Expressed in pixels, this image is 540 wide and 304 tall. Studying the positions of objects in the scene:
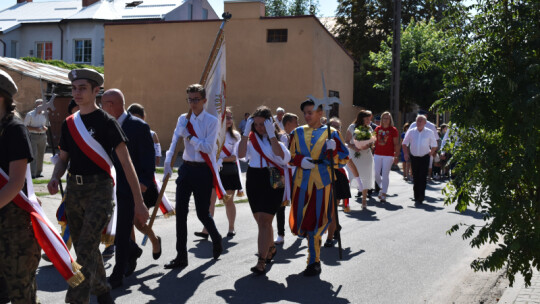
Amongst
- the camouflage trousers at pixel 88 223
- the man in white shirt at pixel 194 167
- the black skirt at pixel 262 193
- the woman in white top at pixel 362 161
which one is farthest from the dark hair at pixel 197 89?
the woman in white top at pixel 362 161

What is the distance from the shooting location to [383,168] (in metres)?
13.8

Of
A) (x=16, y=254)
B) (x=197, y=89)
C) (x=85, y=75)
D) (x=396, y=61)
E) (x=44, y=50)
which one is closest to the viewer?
(x=16, y=254)

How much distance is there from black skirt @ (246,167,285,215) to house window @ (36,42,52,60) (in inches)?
1618

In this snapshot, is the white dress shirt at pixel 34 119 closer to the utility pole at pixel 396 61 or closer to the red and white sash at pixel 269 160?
the red and white sash at pixel 269 160

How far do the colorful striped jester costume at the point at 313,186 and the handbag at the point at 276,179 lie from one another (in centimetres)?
15

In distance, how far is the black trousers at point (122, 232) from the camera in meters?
6.15

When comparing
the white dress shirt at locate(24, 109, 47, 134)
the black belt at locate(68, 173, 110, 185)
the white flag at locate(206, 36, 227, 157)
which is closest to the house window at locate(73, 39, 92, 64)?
the white dress shirt at locate(24, 109, 47, 134)

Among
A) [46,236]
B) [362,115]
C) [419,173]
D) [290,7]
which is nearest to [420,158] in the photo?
[419,173]

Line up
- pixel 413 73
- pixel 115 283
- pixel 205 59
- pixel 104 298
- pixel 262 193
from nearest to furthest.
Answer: pixel 104 298 → pixel 115 283 → pixel 262 193 → pixel 205 59 → pixel 413 73

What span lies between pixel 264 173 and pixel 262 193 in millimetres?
247

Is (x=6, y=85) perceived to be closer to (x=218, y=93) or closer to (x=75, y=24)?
(x=218, y=93)

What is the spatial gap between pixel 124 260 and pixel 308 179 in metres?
2.12

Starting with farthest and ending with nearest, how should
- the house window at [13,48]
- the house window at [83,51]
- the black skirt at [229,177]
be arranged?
1. the house window at [13,48]
2. the house window at [83,51]
3. the black skirt at [229,177]

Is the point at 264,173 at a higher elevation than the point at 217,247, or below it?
higher
